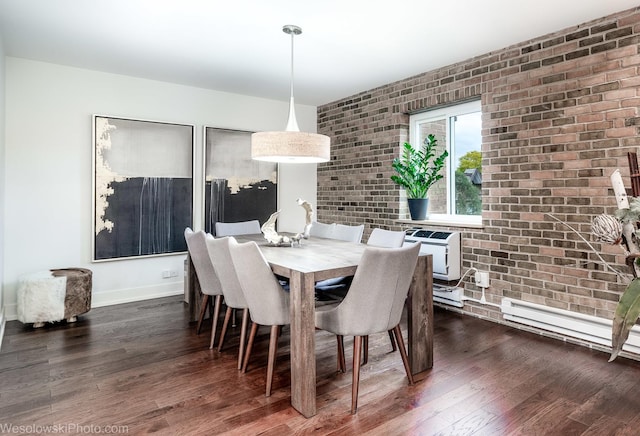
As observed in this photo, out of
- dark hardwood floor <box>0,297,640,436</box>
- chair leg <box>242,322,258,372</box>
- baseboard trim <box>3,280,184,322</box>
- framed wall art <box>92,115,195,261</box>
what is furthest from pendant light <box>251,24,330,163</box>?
baseboard trim <box>3,280,184,322</box>

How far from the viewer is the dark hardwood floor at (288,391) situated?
1931mm

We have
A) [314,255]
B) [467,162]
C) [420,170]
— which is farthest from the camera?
[420,170]

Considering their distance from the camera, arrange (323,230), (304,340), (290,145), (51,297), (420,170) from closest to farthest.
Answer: (304,340), (290,145), (51,297), (323,230), (420,170)

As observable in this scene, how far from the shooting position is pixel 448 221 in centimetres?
409

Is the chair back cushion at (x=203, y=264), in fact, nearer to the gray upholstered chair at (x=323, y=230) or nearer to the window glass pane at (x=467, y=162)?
the gray upholstered chair at (x=323, y=230)

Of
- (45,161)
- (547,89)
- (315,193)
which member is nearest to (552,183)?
(547,89)

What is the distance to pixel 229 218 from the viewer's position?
191 inches

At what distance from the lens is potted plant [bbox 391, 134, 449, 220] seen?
410 cm

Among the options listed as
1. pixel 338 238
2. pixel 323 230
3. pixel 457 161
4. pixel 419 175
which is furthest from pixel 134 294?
pixel 457 161

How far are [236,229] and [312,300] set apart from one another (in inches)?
87.9

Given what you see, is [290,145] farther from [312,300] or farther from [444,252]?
[444,252]

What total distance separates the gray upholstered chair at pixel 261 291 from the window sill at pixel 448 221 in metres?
2.19

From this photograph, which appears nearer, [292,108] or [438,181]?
[292,108]

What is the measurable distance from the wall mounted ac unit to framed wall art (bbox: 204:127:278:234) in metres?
2.23
